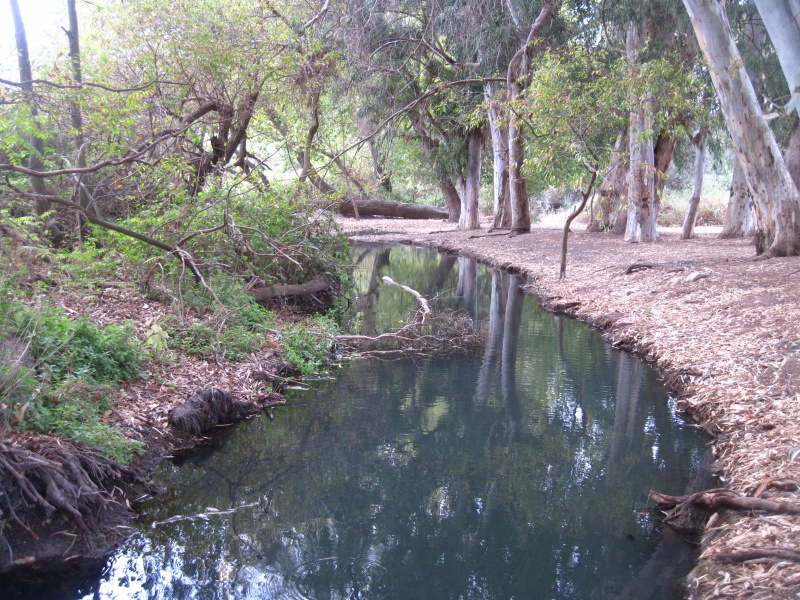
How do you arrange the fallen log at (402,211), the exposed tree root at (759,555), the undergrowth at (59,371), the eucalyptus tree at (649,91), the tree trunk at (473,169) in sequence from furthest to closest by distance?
the fallen log at (402,211), the tree trunk at (473,169), the eucalyptus tree at (649,91), the undergrowth at (59,371), the exposed tree root at (759,555)

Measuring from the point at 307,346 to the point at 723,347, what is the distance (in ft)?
17.5

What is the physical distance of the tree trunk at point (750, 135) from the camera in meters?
11.5

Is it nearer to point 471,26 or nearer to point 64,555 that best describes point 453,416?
point 64,555

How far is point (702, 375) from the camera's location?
25.6 feet

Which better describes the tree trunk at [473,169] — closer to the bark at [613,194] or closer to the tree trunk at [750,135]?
the bark at [613,194]

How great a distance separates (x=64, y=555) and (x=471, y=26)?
54.3 ft

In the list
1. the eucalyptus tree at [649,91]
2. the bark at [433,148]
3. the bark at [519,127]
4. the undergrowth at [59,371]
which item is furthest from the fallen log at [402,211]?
the undergrowth at [59,371]

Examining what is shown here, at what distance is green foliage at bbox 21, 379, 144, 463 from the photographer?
5.10 m

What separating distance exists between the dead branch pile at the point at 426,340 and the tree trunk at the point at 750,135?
6148mm

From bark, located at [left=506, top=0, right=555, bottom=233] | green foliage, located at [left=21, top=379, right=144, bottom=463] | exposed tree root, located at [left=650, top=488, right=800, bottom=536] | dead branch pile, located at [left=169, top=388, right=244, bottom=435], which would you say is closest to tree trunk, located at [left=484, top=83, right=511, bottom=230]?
bark, located at [left=506, top=0, right=555, bottom=233]

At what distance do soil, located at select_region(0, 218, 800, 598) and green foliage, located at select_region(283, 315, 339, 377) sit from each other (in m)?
0.24

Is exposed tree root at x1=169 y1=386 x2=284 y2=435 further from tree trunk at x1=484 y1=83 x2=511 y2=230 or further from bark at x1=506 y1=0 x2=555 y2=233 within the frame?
tree trunk at x1=484 y1=83 x2=511 y2=230

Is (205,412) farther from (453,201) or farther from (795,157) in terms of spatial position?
(453,201)

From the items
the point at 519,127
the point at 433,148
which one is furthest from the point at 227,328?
the point at 433,148
